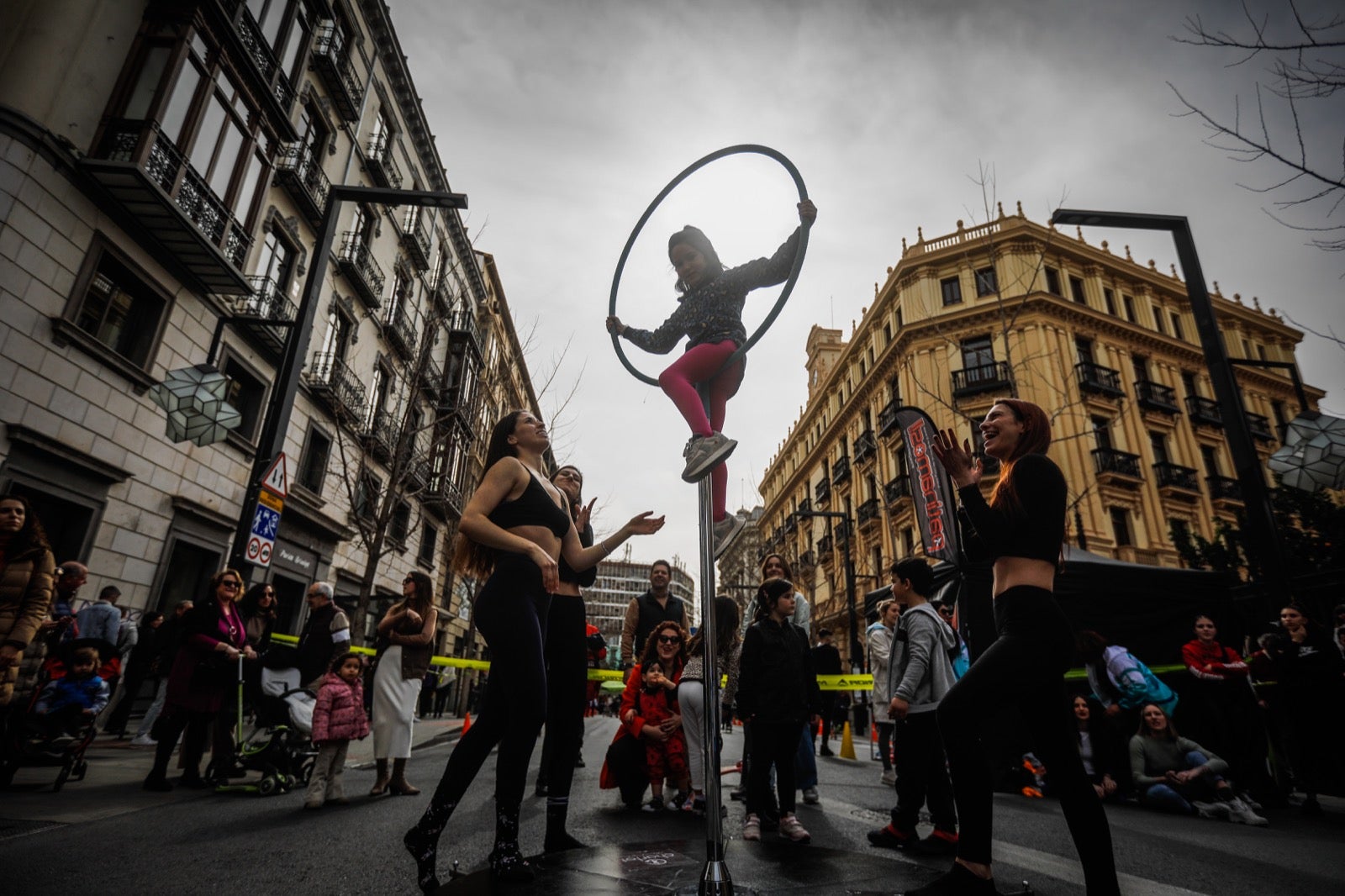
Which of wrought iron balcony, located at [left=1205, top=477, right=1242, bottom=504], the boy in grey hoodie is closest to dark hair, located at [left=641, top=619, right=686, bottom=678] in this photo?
the boy in grey hoodie

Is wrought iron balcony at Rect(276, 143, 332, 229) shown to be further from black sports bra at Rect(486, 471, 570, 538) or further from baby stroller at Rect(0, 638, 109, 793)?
black sports bra at Rect(486, 471, 570, 538)

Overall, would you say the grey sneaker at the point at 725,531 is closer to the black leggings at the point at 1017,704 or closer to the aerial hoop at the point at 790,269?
the aerial hoop at the point at 790,269

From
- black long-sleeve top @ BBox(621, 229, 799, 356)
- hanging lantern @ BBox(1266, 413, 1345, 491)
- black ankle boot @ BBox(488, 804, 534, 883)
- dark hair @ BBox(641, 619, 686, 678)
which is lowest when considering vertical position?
black ankle boot @ BBox(488, 804, 534, 883)

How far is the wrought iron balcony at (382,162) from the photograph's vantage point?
19.2m

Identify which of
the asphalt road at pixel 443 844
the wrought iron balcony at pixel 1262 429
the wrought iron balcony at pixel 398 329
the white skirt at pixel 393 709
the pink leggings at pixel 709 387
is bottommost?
the asphalt road at pixel 443 844

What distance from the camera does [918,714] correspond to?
409 centimetres

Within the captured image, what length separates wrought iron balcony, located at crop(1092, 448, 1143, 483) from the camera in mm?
24453

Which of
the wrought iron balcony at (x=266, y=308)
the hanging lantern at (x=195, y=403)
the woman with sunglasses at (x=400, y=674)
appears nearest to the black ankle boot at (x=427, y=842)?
the woman with sunglasses at (x=400, y=674)

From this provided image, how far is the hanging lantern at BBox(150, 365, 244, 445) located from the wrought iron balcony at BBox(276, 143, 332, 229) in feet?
22.0

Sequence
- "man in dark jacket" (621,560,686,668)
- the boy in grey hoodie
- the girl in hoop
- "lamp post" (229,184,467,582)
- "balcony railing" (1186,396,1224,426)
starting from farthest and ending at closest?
"balcony railing" (1186,396,1224,426)
"lamp post" (229,184,467,582)
"man in dark jacket" (621,560,686,668)
the boy in grey hoodie
the girl in hoop

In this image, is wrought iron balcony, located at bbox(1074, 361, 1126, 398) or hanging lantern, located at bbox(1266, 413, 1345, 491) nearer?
hanging lantern, located at bbox(1266, 413, 1345, 491)

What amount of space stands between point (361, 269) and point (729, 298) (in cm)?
1825

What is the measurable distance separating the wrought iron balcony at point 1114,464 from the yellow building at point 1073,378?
0.05 metres

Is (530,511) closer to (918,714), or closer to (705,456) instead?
(705,456)
